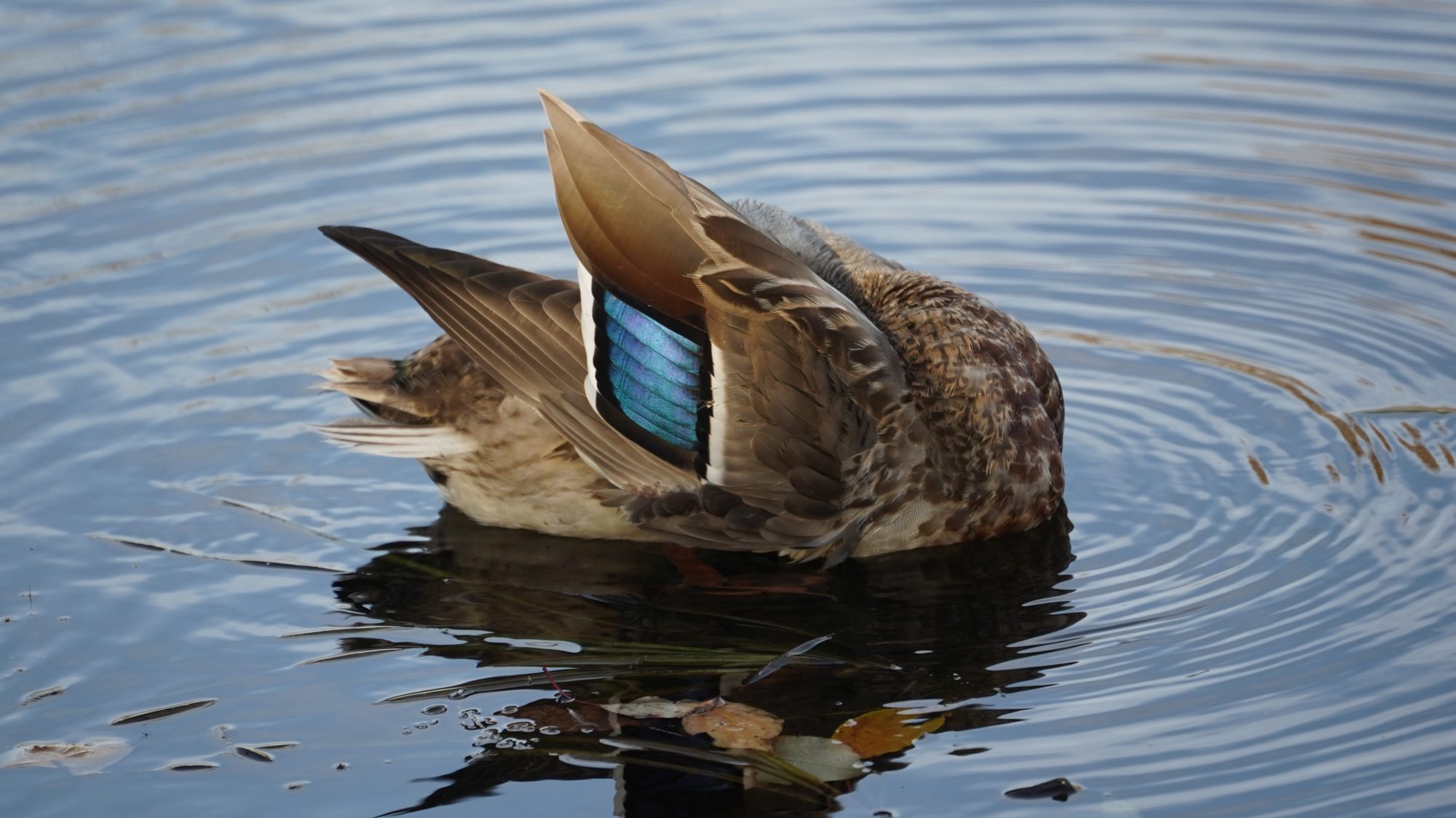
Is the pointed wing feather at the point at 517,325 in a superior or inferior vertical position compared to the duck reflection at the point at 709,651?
superior

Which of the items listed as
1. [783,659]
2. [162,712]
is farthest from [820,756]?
[162,712]

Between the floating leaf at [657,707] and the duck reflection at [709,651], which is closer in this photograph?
the duck reflection at [709,651]

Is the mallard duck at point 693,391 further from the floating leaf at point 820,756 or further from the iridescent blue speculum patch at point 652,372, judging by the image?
the floating leaf at point 820,756

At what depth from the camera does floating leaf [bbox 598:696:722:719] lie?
4.53m

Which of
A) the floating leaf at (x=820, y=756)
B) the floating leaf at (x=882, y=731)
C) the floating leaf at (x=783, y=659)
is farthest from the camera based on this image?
the floating leaf at (x=783, y=659)

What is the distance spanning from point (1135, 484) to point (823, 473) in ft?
3.69

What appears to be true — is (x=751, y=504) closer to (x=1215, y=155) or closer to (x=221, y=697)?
(x=221, y=697)

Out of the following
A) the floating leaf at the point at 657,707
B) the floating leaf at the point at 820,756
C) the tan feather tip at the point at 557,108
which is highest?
the tan feather tip at the point at 557,108

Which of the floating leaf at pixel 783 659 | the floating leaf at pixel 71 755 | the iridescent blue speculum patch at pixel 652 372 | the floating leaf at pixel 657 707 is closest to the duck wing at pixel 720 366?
the iridescent blue speculum patch at pixel 652 372

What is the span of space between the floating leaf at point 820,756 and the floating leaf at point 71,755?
1.64 meters

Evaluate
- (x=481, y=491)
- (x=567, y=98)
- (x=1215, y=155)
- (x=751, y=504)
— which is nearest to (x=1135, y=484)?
(x=751, y=504)

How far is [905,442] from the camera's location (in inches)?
213

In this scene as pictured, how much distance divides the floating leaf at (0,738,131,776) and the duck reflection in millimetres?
720

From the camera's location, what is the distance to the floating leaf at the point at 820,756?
421 centimetres
